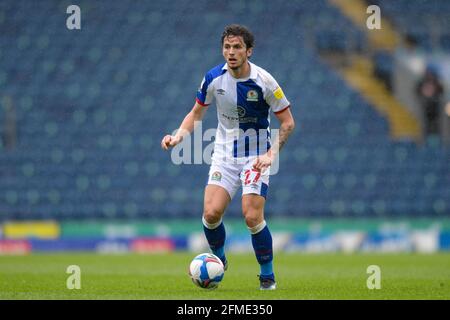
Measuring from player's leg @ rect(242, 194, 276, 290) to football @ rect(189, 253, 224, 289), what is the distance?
0.40 m

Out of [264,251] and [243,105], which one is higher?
[243,105]

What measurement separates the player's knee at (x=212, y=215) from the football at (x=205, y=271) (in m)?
0.41

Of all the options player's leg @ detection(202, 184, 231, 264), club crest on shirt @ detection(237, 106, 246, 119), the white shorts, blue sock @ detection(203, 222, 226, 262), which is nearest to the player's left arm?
the white shorts

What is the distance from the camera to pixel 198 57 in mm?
23453

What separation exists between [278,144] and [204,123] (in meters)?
13.4

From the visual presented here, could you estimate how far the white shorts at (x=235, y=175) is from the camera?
28.4ft

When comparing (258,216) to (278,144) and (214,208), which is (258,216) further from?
(278,144)

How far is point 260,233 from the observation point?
862 cm

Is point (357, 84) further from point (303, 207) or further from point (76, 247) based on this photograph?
point (76, 247)

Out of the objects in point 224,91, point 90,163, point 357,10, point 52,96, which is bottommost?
point 224,91

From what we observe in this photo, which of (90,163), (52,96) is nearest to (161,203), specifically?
(90,163)

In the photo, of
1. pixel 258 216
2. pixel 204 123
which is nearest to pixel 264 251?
pixel 258 216
